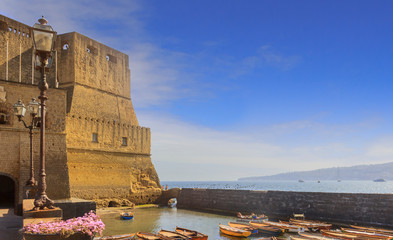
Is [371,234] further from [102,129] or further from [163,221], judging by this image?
[102,129]

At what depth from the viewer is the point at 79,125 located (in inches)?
1088

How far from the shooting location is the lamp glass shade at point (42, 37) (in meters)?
7.67

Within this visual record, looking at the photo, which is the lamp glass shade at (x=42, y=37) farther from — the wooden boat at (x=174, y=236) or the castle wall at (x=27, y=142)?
the castle wall at (x=27, y=142)

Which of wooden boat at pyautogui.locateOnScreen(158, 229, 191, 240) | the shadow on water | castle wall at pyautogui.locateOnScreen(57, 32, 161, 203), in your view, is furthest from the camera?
castle wall at pyautogui.locateOnScreen(57, 32, 161, 203)

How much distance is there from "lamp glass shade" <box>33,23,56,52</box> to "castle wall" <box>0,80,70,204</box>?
43.1ft

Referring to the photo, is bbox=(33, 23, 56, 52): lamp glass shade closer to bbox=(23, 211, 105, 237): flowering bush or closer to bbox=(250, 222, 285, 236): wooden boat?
bbox=(23, 211, 105, 237): flowering bush

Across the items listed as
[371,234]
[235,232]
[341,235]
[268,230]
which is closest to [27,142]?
[235,232]

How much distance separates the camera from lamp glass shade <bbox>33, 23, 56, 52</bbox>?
767 cm

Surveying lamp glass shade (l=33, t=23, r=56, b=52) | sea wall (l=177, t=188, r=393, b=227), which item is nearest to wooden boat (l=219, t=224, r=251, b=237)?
sea wall (l=177, t=188, r=393, b=227)

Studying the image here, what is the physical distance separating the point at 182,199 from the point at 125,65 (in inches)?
634

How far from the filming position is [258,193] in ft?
93.5

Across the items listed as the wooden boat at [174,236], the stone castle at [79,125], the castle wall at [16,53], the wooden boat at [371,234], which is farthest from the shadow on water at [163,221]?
the castle wall at [16,53]

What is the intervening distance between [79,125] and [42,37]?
21.0 meters

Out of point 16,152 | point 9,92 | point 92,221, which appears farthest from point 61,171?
point 92,221
